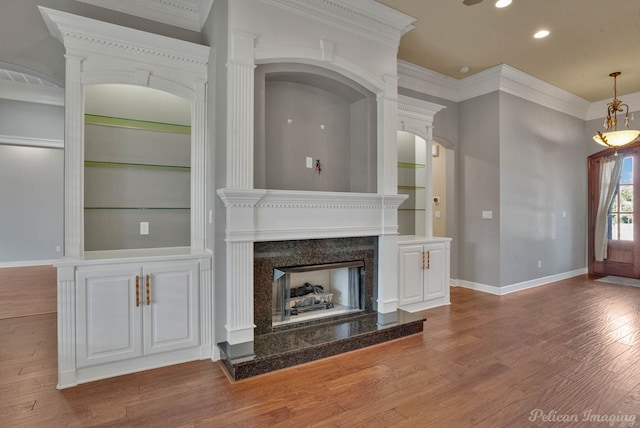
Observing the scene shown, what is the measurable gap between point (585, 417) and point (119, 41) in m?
4.34

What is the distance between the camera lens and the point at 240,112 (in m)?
2.70

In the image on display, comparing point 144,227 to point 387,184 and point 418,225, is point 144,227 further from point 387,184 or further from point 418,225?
point 418,225

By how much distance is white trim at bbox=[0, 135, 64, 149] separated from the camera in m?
6.21

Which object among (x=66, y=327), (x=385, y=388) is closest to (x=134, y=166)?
(x=66, y=327)

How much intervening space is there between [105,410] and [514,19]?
5.13 metres

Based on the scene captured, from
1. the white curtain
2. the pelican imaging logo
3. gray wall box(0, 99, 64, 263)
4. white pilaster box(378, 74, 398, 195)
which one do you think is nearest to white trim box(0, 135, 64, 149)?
gray wall box(0, 99, 64, 263)

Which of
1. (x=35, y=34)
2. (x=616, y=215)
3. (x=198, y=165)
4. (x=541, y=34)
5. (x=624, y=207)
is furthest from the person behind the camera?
(x=616, y=215)

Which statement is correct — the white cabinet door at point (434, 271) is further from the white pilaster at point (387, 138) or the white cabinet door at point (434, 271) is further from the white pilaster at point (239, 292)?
the white pilaster at point (239, 292)

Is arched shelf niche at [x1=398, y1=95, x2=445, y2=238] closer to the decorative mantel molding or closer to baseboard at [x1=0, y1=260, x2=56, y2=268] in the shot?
the decorative mantel molding

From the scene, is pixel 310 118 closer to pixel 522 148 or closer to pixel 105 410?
pixel 105 410

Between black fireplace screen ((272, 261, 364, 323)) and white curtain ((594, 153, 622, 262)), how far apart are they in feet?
19.0

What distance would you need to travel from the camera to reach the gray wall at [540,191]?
201 inches

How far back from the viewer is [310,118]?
135 inches

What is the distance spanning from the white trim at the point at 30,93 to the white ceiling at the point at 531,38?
19.7 feet
